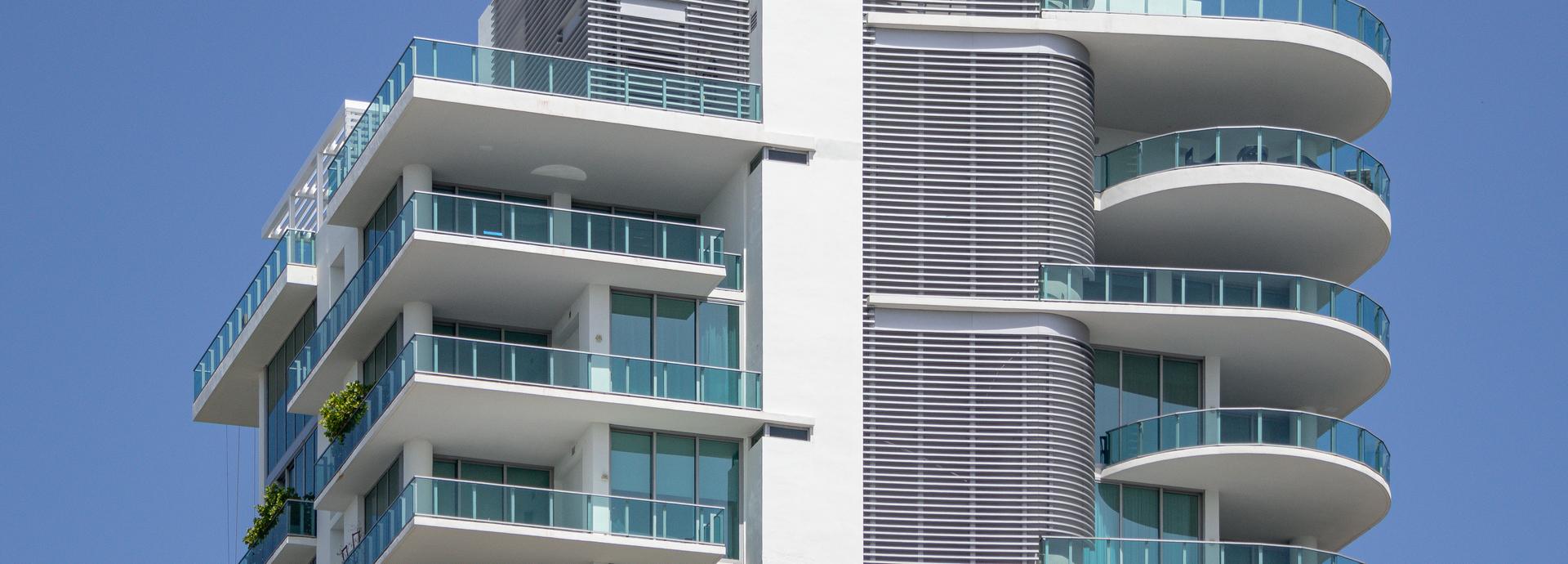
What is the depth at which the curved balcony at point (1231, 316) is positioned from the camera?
204ft

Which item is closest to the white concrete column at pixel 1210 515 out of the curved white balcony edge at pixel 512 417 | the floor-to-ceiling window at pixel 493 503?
the curved white balcony edge at pixel 512 417

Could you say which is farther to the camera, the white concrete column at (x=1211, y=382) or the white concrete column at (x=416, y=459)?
the white concrete column at (x=1211, y=382)

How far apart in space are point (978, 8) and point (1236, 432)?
9.61 metres

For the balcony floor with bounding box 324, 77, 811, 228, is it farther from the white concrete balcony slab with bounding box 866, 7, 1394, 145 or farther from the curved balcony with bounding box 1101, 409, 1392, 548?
the curved balcony with bounding box 1101, 409, 1392, 548

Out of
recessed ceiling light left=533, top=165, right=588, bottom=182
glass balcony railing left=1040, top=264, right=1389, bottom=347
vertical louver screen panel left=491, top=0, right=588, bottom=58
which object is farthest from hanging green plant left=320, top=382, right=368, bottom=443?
glass balcony railing left=1040, top=264, right=1389, bottom=347

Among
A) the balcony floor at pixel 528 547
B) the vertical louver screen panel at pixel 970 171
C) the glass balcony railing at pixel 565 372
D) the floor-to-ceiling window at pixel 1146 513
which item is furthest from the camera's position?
the floor-to-ceiling window at pixel 1146 513

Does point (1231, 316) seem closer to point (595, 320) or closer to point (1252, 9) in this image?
point (1252, 9)

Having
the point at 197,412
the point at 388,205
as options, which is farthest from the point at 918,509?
the point at 197,412

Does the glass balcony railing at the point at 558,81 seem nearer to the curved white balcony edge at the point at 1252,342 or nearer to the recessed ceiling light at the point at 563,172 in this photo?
the recessed ceiling light at the point at 563,172

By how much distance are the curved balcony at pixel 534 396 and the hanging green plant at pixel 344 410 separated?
2.85 ft

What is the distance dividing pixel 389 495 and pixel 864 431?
30.6 ft

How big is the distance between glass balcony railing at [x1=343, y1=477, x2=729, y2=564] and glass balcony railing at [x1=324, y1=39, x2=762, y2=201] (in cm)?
740

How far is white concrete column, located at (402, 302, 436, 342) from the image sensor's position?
61.5m

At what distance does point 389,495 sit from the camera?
62156mm
